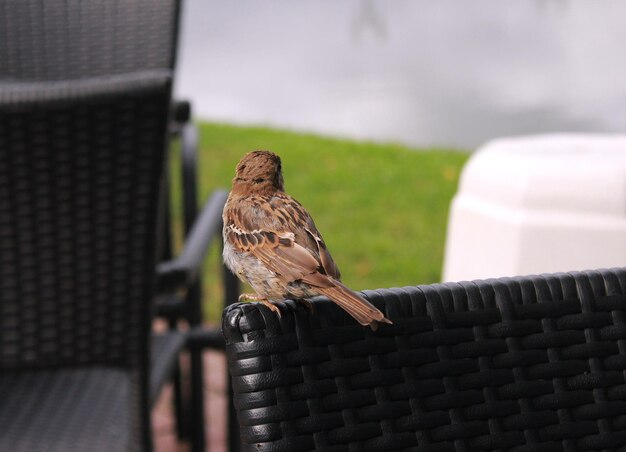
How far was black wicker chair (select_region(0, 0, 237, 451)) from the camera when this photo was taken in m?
1.56

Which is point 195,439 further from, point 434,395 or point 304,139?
point 304,139

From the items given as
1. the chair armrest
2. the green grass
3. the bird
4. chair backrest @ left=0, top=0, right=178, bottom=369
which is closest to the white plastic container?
the chair armrest

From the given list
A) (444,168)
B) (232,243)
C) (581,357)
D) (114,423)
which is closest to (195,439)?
(114,423)

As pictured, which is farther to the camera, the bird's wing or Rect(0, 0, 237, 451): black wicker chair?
Rect(0, 0, 237, 451): black wicker chair

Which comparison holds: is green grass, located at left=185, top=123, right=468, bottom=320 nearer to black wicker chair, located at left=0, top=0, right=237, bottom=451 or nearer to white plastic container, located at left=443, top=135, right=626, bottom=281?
white plastic container, located at left=443, top=135, right=626, bottom=281

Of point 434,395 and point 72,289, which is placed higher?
point 434,395

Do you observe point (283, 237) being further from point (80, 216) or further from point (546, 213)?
point (546, 213)

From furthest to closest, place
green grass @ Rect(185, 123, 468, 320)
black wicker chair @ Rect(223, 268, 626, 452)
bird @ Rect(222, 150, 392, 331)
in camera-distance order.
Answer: green grass @ Rect(185, 123, 468, 320)
bird @ Rect(222, 150, 392, 331)
black wicker chair @ Rect(223, 268, 626, 452)

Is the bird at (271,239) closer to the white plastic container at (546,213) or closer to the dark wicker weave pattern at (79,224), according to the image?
the dark wicker weave pattern at (79,224)

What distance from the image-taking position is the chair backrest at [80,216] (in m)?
1.55

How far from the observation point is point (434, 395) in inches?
32.7

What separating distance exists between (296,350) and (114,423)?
1.20 metres

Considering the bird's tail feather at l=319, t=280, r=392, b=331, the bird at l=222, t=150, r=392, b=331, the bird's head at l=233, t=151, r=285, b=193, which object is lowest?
the bird at l=222, t=150, r=392, b=331

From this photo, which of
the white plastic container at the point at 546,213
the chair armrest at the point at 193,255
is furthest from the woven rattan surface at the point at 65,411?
the white plastic container at the point at 546,213
